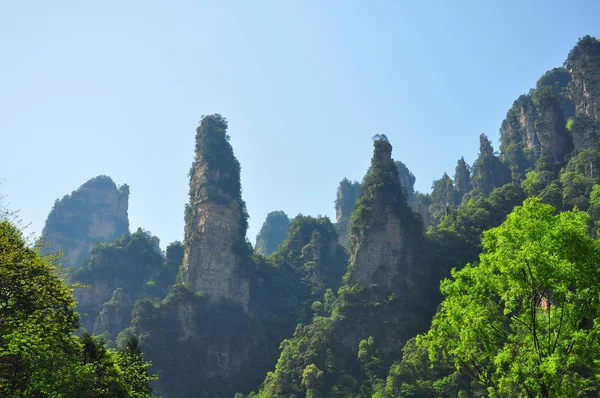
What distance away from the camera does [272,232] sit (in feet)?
433

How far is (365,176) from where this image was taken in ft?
235

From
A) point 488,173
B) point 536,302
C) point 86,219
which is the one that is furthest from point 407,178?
point 536,302

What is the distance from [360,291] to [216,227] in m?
25.4

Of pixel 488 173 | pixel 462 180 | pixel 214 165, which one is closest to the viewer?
pixel 214 165

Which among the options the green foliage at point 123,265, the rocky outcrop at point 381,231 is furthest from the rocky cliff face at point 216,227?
the rocky outcrop at point 381,231

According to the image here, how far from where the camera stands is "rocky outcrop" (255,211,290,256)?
130 m

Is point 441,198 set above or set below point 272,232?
below

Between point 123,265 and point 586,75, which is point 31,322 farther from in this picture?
point 586,75

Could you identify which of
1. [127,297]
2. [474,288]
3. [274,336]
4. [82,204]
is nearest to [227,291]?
[274,336]

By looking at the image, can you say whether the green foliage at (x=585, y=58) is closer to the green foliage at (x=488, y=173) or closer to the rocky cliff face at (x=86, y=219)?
the green foliage at (x=488, y=173)

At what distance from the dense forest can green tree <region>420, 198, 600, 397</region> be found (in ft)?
0.18

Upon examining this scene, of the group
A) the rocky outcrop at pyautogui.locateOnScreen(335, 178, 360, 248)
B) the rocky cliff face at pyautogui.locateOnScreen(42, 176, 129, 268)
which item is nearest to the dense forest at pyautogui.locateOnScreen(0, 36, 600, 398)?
the rocky outcrop at pyautogui.locateOnScreen(335, 178, 360, 248)

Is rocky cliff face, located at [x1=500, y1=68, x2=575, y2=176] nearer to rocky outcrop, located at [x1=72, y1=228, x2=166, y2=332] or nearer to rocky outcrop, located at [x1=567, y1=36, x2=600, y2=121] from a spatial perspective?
rocky outcrop, located at [x1=567, y1=36, x2=600, y2=121]

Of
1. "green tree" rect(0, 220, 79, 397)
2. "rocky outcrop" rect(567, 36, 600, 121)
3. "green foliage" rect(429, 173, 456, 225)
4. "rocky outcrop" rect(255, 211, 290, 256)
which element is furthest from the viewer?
"rocky outcrop" rect(255, 211, 290, 256)
